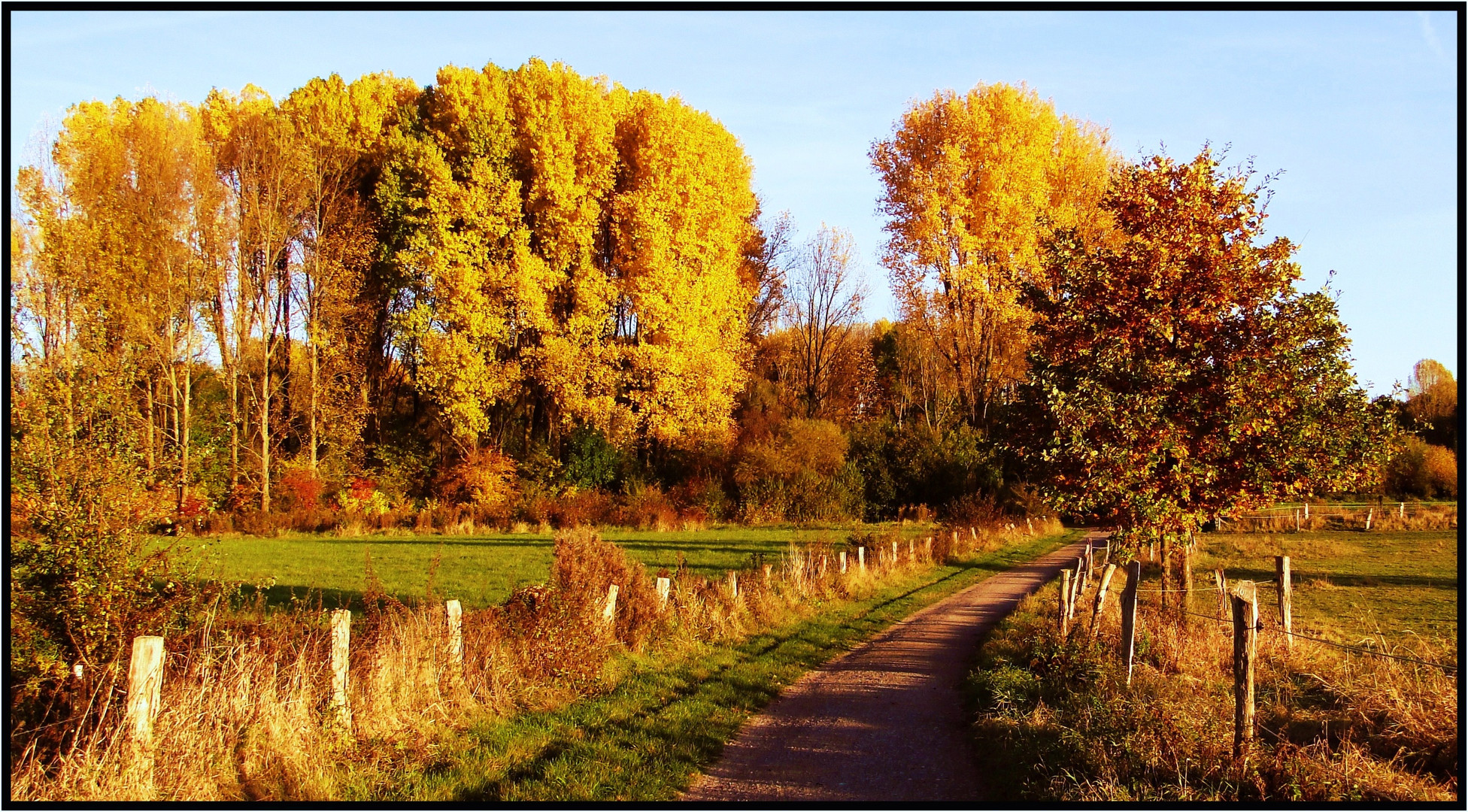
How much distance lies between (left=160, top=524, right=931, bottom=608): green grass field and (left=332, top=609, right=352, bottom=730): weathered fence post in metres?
1.87

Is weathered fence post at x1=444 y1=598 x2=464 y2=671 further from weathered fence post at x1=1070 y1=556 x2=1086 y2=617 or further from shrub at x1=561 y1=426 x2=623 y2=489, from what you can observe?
shrub at x1=561 y1=426 x2=623 y2=489

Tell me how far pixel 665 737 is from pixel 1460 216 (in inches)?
317

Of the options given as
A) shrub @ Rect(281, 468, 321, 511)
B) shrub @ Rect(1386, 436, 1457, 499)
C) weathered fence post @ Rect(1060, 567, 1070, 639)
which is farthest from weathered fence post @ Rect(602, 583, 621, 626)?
shrub @ Rect(1386, 436, 1457, 499)

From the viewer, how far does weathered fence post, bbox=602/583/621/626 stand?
1261 cm

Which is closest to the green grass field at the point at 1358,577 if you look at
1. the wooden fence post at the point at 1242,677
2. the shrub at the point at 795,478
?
the wooden fence post at the point at 1242,677

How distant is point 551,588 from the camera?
12492 mm

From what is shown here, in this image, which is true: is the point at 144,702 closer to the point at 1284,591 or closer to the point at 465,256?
the point at 1284,591

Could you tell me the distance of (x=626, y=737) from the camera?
8.90 m

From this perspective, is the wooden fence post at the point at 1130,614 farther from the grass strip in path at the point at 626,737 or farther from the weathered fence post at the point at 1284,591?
the grass strip in path at the point at 626,737

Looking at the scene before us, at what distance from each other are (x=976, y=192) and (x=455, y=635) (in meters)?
35.6

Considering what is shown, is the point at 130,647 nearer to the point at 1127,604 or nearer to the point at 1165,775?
the point at 1165,775

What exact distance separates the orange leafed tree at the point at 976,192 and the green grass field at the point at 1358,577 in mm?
14075

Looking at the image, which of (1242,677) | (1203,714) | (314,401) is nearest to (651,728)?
(1203,714)

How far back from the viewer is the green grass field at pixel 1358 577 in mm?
15336
